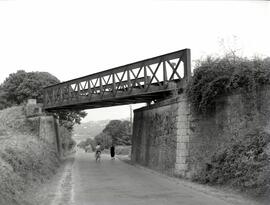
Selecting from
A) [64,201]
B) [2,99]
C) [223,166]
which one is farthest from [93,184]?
[2,99]

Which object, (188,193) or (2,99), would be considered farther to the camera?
(2,99)

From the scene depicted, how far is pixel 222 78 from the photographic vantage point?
14.5 meters

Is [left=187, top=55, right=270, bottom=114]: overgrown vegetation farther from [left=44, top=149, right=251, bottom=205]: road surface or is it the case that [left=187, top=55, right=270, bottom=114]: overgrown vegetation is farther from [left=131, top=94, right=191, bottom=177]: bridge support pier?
[left=44, top=149, right=251, bottom=205]: road surface

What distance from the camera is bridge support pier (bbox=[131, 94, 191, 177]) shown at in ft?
54.0

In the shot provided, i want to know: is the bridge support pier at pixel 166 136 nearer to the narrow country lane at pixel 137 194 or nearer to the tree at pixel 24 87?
the narrow country lane at pixel 137 194

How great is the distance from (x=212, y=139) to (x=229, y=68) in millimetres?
2875

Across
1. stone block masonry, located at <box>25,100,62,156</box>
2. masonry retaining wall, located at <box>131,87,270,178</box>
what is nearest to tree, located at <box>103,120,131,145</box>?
stone block masonry, located at <box>25,100,62,156</box>

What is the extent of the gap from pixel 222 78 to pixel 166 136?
5561mm

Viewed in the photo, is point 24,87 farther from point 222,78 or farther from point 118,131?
point 118,131

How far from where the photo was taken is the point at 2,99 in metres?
49.0

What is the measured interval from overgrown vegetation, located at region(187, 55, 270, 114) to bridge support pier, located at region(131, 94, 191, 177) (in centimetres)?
111

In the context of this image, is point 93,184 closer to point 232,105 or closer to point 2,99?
point 232,105

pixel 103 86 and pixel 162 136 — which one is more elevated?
pixel 103 86

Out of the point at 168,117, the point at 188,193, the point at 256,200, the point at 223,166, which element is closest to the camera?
the point at 256,200
